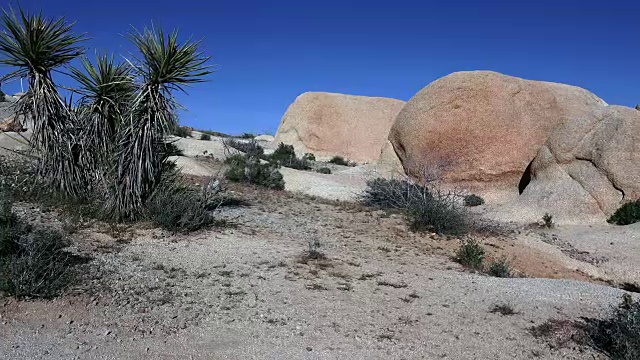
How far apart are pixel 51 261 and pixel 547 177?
1413cm

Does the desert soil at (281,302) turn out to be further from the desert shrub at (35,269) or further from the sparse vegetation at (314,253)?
the desert shrub at (35,269)

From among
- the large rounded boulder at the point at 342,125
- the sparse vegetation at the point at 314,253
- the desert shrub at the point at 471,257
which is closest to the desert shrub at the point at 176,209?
the sparse vegetation at the point at 314,253

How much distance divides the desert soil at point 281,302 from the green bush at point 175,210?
0.23 metres

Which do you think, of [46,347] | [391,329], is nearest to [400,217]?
[391,329]

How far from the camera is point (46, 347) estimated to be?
4777 mm

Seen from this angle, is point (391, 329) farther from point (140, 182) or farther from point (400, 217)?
point (400, 217)

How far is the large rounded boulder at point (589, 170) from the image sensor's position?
46.8 ft

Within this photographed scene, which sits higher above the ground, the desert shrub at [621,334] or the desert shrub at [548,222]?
the desert shrub at [548,222]

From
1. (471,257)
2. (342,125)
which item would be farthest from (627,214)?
(342,125)

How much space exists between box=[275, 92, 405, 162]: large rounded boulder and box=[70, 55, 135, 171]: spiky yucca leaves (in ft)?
76.6

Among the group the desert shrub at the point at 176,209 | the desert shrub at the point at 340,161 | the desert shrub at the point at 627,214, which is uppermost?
the desert shrub at the point at 340,161

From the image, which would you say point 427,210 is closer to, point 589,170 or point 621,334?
point 621,334

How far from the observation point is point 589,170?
14984mm

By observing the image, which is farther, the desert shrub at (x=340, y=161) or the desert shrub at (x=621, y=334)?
the desert shrub at (x=340, y=161)
